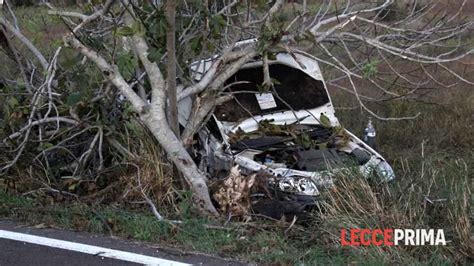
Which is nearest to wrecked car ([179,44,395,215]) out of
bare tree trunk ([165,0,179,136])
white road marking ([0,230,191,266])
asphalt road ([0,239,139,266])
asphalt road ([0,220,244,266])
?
bare tree trunk ([165,0,179,136])

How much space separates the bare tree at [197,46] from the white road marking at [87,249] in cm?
108

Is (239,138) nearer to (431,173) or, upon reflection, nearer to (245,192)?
(245,192)

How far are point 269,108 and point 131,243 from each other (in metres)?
2.71

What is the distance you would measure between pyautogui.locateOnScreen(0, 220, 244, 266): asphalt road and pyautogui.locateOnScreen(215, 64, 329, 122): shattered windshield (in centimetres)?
231

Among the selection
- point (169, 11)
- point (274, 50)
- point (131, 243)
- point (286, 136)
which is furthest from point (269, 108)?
point (131, 243)

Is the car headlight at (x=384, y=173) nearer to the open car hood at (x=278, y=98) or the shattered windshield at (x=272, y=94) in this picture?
the open car hood at (x=278, y=98)

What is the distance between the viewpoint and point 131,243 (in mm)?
6027

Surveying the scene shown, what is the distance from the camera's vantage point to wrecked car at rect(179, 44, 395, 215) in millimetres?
6668

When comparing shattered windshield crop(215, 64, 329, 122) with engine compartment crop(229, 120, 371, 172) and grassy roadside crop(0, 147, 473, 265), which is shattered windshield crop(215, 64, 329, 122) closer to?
engine compartment crop(229, 120, 371, 172)

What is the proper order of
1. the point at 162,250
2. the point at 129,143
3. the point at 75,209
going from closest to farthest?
the point at 162,250 < the point at 75,209 < the point at 129,143

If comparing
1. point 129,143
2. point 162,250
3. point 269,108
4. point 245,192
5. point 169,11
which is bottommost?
point 162,250

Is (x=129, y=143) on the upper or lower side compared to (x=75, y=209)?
upper

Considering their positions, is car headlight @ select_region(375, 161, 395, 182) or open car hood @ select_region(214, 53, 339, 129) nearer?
car headlight @ select_region(375, 161, 395, 182)

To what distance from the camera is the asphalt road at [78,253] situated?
5637 mm
